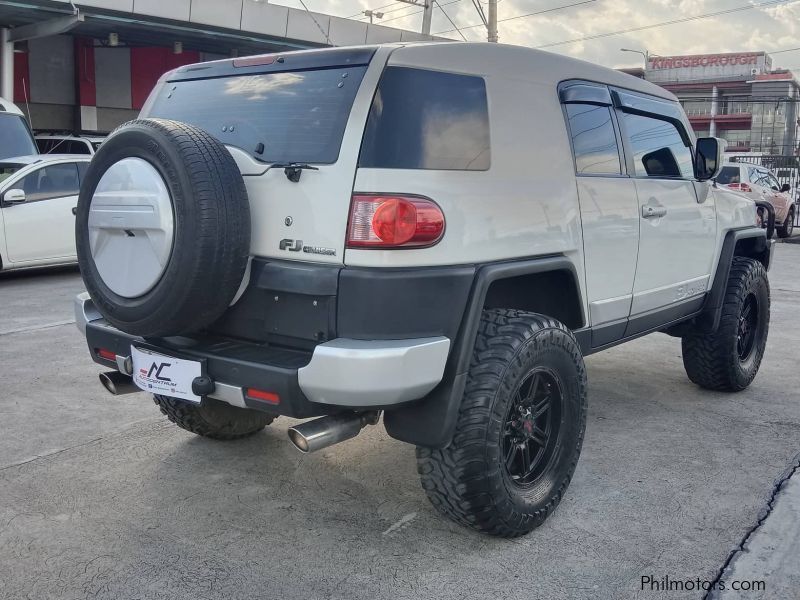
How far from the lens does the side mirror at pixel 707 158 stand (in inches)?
187

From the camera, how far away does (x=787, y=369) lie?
6012 mm

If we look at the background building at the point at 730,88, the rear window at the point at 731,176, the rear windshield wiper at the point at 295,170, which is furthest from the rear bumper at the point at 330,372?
the background building at the point at 730,88

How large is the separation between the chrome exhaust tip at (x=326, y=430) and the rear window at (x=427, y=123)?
3.02 ft

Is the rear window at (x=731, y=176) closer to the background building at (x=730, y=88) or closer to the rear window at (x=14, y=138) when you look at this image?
the rear window at (x=14, y=138)

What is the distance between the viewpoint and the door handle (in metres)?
4.09

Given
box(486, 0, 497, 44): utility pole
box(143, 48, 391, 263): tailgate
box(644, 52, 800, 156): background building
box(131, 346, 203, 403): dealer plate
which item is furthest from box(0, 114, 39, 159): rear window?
box(644, 52, 800, 156): background building

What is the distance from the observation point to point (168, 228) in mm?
2834

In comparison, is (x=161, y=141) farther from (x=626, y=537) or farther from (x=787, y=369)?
(x=787, y=369)

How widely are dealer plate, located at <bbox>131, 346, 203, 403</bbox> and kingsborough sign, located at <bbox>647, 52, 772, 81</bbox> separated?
3001 inches

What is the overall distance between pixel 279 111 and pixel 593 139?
1497 mm

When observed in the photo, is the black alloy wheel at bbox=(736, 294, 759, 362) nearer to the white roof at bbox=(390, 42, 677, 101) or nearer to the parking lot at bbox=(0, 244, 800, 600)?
the parking lot at bbox=(0, 244, 800, 600)

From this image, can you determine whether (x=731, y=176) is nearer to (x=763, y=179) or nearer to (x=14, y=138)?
(x=763, y=179)

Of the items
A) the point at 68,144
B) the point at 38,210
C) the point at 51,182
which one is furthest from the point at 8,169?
the point at 68,144

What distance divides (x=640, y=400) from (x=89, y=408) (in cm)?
340
